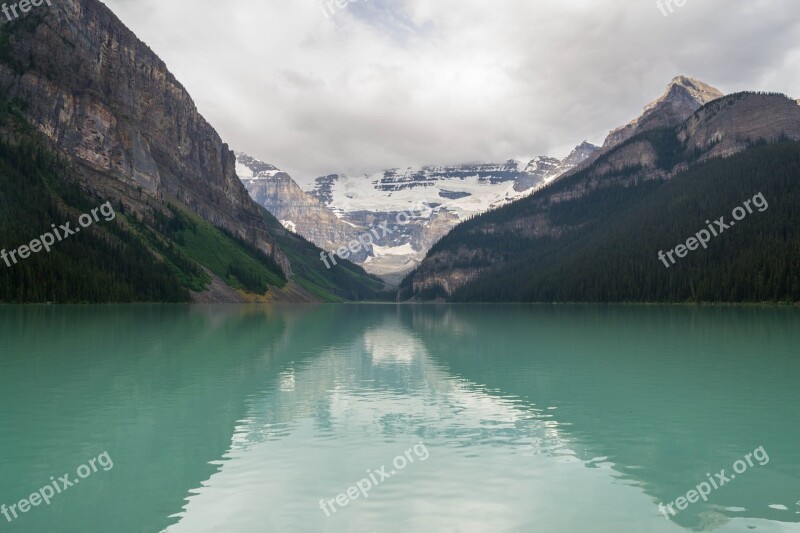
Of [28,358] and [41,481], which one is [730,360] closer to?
[41,481]

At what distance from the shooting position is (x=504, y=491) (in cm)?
1778

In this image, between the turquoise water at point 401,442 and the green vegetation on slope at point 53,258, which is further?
the green vegetation on slope at point 53,258

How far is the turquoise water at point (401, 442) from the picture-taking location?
1606 cm

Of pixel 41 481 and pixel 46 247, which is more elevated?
pixel 46 247

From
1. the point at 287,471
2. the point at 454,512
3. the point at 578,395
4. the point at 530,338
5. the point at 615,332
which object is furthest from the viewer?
the point at 615,332

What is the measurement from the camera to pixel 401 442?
77.0 ft

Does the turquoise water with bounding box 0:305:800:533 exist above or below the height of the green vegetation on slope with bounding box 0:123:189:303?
below

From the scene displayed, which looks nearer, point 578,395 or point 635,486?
point 635,486

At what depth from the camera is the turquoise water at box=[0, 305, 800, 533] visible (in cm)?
1606

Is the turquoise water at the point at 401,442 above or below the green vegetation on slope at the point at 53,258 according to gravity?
below

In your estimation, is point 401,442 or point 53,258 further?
point 53,258

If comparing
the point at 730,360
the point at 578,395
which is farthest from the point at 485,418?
the point at 730,360

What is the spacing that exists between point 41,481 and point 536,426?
62.5 feet

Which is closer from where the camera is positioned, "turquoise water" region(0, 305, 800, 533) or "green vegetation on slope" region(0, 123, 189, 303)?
"turquoise water" region(0, 305, 800, 533)
